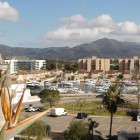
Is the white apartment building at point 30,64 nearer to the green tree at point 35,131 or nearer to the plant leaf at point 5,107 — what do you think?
the green tree at point 35,131

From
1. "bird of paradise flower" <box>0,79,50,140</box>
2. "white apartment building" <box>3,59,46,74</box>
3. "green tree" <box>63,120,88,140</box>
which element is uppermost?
"bird of paradise flower" <box>0,79,50,140</box>

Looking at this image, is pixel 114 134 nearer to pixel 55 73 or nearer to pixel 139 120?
pixel 139 120

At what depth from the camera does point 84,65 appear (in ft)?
488

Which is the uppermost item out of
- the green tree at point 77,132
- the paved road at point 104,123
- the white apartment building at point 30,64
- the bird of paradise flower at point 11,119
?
the bird of paradise flower at point 11,119

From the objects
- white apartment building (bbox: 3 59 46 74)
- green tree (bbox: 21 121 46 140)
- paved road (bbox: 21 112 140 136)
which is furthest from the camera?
white apartment building (bbox: 3 59 46 74)

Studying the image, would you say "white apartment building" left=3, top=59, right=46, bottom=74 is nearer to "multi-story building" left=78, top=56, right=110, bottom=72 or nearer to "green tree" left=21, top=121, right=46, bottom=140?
"multi-story building" left=78, top=56, right=110, bottom=72

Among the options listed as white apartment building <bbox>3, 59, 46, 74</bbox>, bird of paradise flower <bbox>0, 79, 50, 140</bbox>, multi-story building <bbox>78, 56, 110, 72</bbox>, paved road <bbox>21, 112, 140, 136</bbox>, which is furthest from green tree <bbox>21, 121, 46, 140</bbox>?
white apartment building <bbox>3, 59, 46, 74</bbox>

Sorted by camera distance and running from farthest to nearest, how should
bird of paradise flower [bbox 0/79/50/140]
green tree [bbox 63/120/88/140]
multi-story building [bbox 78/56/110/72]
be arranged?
multi-story building [bbox 78/56/110/72], green tree [bbox 63/120/88/140], bird of paradise flower [bbox 0/79/50/140]

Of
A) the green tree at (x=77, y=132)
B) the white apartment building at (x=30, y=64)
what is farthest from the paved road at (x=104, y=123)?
the white apartment building at (x=30, y=64)

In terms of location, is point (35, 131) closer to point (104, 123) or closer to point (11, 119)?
point (104, 123)

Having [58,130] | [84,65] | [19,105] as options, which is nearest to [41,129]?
[58,130]

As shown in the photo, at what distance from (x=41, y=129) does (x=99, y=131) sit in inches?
348

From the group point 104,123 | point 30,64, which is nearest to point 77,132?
point 104,123

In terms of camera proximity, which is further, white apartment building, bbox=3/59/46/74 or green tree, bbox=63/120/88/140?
white apartment building, bbox=3/59/46/74
